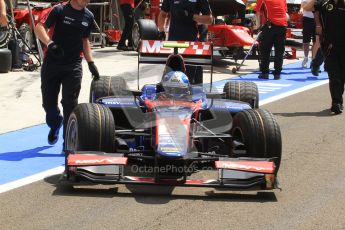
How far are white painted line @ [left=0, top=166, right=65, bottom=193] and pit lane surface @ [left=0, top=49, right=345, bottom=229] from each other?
102mm

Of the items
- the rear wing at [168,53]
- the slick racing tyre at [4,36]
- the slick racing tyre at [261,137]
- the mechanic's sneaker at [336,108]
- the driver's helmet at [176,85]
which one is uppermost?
the rear wing at [168,53]

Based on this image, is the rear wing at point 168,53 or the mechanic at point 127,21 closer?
the rear wing at point 168,53

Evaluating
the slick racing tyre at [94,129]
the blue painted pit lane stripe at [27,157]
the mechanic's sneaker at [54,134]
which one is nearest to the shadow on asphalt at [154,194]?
the slick racing tyre at [94,129]

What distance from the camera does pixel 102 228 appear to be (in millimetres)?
5555

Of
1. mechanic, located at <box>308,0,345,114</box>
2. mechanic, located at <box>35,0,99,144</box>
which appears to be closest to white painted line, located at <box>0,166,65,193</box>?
mechanic, located at <box>35,0,99,144</box>

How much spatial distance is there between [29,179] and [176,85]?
171 cm

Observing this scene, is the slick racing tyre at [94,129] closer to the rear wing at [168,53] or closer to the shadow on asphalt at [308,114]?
the rear wing at [168,53]

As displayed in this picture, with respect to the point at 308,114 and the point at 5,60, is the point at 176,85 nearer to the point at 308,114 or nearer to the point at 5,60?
the point at 308,114

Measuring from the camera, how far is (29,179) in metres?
7.14

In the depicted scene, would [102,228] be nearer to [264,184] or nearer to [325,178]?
[264,184]

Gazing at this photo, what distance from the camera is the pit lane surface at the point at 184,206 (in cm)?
573

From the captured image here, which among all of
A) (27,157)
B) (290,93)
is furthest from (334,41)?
(27,157)

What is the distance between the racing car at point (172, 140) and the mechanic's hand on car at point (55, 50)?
0.62 metres

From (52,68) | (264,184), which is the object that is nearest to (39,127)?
(52,68)
